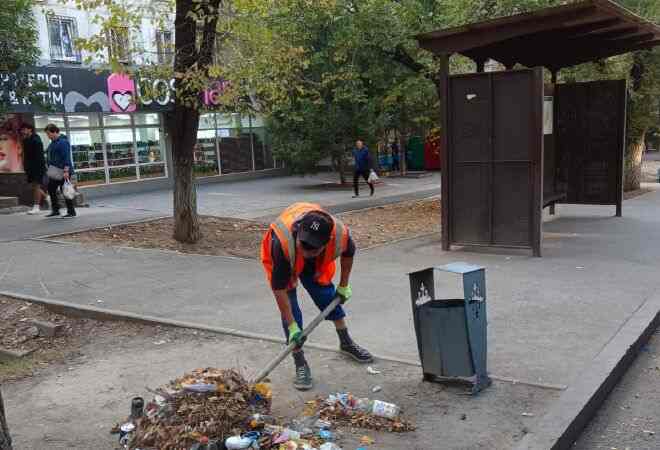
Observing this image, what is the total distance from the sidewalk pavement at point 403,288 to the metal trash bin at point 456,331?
1.63 ft

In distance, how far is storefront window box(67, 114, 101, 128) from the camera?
20219 millimetres

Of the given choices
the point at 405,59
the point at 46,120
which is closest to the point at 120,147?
the point at 46,120

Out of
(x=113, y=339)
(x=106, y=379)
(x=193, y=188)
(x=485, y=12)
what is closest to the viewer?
(x=106, y=379)

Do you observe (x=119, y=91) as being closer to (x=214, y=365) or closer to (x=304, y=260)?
(x=214, y=365)

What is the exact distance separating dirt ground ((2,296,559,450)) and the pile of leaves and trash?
14cm

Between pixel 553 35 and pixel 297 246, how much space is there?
7.07 m

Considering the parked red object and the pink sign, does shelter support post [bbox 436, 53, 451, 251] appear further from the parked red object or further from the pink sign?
the parked red object

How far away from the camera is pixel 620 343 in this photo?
212 inches

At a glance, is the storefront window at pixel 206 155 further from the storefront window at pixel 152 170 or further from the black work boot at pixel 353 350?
the black work boot at pixel 353 350

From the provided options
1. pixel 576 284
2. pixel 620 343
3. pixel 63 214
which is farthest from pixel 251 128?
pixel 620 343

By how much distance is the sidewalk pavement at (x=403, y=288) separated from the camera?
558cm

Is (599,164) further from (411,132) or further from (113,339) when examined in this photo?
(411,132)

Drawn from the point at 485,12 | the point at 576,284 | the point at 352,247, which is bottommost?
the point at 576,284

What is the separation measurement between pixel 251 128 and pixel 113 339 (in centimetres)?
2191
